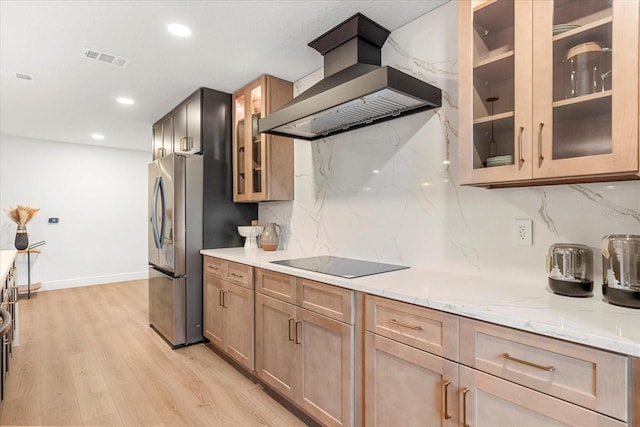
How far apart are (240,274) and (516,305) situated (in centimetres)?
187

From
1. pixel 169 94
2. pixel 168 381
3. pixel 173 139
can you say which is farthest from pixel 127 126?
pixel 168 381

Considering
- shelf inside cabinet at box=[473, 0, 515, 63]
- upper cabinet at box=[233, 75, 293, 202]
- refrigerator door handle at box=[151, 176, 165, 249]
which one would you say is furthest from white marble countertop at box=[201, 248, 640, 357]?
refrigerator door handle at box=[151, 176, 165, 249]

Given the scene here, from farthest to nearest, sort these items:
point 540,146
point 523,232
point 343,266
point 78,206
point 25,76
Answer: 1. point 78,206
2. point 25,76
3. point 343,266
4. point 523,232
5. point 540,146

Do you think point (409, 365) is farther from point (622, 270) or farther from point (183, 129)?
point (183, 129)

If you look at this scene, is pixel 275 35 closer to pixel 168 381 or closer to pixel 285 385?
pixel 285 385

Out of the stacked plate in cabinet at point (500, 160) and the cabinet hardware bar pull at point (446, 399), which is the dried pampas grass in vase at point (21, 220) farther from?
the stacked plate in cabinet at point (500, 160)

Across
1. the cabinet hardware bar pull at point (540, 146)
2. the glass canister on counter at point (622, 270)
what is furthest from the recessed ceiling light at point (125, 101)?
the glass canister on counter at point (622, 270)

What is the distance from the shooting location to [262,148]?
301 centimetres

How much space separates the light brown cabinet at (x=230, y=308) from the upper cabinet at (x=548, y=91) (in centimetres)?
169

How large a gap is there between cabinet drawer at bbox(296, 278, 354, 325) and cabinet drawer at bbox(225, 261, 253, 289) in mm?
586

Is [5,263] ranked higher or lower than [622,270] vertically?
lower

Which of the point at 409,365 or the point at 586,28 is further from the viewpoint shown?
the point at 409,365

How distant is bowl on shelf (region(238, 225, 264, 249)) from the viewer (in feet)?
10.7

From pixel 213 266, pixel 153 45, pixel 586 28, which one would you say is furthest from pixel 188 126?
pixel 586 28
